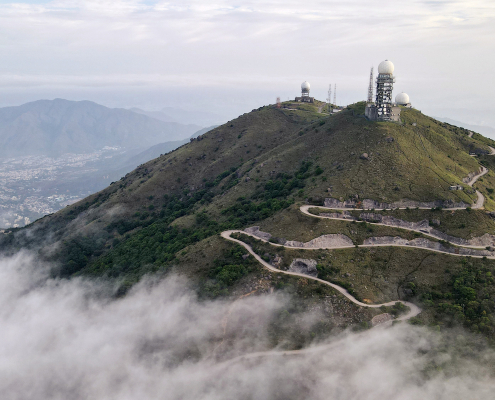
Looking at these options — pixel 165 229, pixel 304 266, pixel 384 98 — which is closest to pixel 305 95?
pixel 384 98

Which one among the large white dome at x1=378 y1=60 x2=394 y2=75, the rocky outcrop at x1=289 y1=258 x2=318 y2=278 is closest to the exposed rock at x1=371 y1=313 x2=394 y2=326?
the rocky outcrop at x1=289 y1=258 x2=318 y2=278

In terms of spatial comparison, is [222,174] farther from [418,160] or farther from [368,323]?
[368,323]

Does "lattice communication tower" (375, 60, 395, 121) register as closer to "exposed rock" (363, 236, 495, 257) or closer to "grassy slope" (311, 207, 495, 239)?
"grassy slope" (311, 207, 495, 239)

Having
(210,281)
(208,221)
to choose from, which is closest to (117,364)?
(210,281)

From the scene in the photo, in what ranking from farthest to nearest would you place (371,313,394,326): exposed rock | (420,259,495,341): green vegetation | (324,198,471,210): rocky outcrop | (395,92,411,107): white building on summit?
(395,92,411,107): white building on summit < (324,198,471,210): rocky outcrop < (371,313,394,326): exposed rock < (420,259,495,341): green vegetation

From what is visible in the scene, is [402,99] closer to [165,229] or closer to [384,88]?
[384,88]

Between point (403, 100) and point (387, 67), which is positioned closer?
point (387, 67)

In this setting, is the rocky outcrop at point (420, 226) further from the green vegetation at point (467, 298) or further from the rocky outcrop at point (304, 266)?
the rocky outcrop at point (304, 266)
